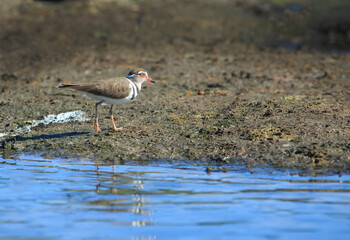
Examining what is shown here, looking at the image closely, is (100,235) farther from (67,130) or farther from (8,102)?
(8,102)

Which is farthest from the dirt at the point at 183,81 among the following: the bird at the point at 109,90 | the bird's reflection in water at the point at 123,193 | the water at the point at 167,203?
the bird's reflection in water at the point at 123,193

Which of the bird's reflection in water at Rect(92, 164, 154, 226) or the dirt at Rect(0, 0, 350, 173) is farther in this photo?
the dirt at Rect(0, 0, 350, 173)

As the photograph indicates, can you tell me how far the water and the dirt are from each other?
939 millimetres

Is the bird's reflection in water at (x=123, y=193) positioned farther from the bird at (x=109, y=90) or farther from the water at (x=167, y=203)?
the bird at (x=109, y=90)

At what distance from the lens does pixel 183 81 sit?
15.4 m

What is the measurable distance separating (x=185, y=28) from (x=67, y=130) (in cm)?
1085

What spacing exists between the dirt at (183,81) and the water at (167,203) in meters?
0.94

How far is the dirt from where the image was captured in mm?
10070

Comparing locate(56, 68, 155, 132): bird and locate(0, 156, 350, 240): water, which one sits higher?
locate(56, 68, 155, 132): bird

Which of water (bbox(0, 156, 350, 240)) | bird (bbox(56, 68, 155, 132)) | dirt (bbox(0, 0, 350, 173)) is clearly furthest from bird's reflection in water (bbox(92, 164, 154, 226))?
bird (bbox(56, 68, 155, 132))

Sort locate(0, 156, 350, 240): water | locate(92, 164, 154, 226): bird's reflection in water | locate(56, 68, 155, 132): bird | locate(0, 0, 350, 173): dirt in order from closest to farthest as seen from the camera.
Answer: locate(0, 156, 350, 240): water < locate(92, 164, 154, 226): bird's reflection in water < locate(0, 0, 350, 173): dirt < locate(56, 68, 155, 132): bird

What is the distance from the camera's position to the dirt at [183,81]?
10.1 metres

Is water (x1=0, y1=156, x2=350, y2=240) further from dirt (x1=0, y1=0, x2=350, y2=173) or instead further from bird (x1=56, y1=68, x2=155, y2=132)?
bird (x1=56, y1=68, x2=155, y2=132)

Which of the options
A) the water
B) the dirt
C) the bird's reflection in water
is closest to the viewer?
the water
